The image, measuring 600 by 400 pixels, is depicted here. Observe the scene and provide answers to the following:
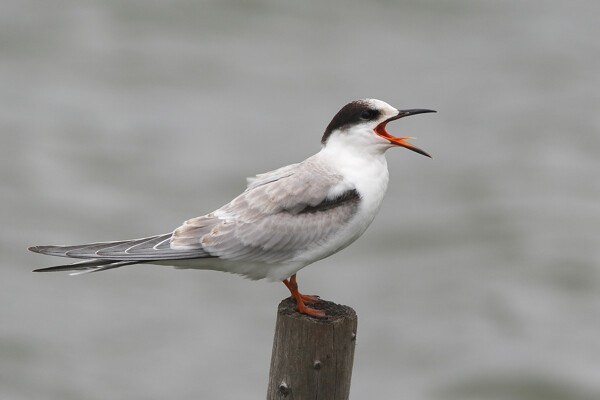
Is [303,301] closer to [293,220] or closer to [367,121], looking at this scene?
[293,220]

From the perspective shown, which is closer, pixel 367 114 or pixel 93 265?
pixel 93 265

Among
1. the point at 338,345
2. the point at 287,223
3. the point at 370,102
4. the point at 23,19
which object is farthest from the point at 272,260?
the point at 23,19

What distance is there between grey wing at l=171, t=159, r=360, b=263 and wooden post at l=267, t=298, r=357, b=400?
371 mm

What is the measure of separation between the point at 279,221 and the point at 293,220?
66mm

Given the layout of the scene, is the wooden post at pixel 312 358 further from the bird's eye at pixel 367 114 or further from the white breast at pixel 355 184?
the bird's eye at pixel 367 114

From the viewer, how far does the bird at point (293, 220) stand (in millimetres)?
4719

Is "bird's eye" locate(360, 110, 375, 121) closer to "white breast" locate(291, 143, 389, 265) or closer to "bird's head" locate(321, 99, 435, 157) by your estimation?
"bird's head" locate(321, 99, 435, 157)

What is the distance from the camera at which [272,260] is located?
189 inches

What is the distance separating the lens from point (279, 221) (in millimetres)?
4832

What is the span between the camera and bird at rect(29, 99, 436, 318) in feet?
15.5

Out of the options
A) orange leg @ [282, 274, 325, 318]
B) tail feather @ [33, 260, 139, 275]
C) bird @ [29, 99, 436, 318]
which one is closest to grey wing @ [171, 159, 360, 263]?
bird @ [29, 99, 436, 318]

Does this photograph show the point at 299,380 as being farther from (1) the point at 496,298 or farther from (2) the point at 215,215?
(1) the point at 496,298

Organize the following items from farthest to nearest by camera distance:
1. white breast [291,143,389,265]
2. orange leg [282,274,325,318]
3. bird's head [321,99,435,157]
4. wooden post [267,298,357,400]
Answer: bird's head [321,99,435,157] → white breast [291,143,389,265] → orange leg [282,274,325,318] → wooden post [267,298,357,400]

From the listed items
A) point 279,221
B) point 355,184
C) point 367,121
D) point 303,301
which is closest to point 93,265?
point 279,221
